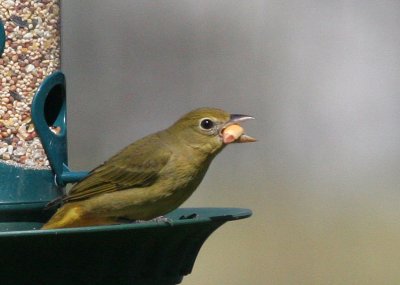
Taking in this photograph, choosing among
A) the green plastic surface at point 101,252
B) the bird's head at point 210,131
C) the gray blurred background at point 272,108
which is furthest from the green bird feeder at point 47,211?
the gray blurred background at point 272,108

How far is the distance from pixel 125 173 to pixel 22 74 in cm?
60

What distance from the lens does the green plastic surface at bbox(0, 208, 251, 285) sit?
484cm

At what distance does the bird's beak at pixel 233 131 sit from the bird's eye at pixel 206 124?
0.24 ft

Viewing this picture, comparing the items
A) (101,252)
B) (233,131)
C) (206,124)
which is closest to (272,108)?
(206,124)

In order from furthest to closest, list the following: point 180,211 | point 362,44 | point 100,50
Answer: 1. point 362,44
2. point 100,50
3. point 180,211

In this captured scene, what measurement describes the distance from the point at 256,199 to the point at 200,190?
400mm

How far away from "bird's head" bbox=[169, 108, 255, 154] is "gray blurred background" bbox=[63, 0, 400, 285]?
322cm

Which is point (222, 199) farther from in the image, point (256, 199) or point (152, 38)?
point (152, 38)

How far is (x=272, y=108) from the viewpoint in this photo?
34.7 ft

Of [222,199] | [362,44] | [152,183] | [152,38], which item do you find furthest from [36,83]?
[362,44]

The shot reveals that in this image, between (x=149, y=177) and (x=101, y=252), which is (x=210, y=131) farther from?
(x=101, y=252)

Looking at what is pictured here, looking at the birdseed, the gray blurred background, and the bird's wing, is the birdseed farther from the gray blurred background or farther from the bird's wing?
the gray blurred background

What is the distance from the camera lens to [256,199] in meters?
9.71

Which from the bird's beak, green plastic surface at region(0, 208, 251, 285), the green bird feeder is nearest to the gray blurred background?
the bird's beak
